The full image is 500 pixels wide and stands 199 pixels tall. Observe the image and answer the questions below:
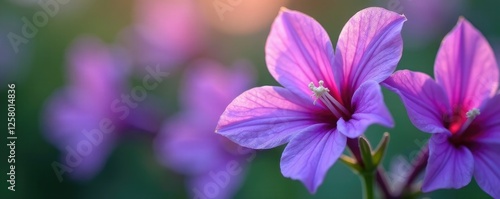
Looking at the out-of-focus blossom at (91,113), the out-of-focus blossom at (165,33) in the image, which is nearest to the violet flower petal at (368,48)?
the out-of-focus blossom at (91,113)

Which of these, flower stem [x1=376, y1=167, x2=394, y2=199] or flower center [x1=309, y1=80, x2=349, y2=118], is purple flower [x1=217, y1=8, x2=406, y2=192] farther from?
flower stem [x1=376, y1=167, x2=394, y2=199]

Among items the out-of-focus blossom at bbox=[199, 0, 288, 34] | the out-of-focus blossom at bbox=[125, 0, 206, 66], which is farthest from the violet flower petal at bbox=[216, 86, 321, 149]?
the out-of-focus blossom at bbox=[199, 0, 288, 34]

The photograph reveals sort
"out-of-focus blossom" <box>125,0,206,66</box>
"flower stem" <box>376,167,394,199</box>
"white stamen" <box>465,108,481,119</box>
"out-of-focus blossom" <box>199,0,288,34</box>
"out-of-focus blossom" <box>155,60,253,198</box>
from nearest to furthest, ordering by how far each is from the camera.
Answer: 1. "white stamen" <box>465,108,481,119</box>
2. "flower stem" <box>376,167,394,199</box>
3. "out-of-focus blossom" <box>155,60,253,198</box>
4. "out-of-focus blossom" <box>125,0,206,66</box>
5. "out-of-focus blossom" <box>199,0,288,34</box>

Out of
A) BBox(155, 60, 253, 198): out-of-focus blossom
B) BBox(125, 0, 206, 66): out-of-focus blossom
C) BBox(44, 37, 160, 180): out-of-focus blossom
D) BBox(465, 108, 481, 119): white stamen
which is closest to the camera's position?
BBox(465, 108, 481, 119): white stamen

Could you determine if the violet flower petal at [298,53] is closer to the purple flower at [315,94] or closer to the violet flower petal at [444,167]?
the purple flower at [315,94]

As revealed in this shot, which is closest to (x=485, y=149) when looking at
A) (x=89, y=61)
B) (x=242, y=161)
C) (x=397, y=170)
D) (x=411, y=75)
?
(x=411, y=75)

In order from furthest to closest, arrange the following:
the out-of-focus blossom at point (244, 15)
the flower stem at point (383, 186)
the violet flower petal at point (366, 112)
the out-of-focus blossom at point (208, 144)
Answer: the out-of-focus blossom at point (244, 15), the out-of-focus blossom at point (208, 144), the flower stem at point (383, 186), the violet flower petal at point (366, 112)

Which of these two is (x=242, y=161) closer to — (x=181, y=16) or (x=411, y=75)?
(x=181, y=16)
